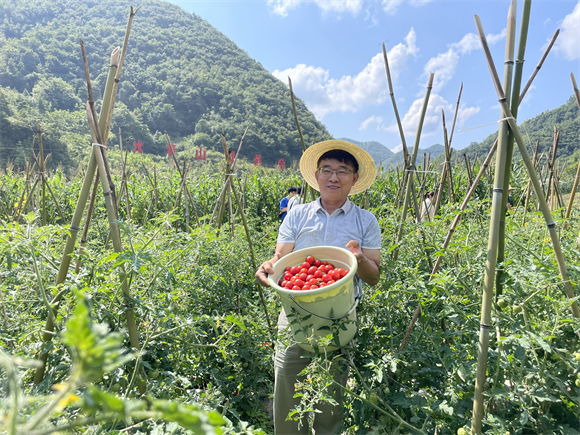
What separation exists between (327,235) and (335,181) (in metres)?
0.37

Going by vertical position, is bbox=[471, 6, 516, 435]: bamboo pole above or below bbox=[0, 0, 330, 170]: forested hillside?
below

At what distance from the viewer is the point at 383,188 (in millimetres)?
9375

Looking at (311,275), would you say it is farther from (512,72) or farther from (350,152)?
(512,72)

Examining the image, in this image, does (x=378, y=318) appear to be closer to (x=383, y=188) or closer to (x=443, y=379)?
(x=443, y=379)

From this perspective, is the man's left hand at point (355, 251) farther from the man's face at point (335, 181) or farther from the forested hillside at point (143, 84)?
the forested hillside at point (143, 84)

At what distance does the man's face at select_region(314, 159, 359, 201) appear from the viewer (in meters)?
2.07

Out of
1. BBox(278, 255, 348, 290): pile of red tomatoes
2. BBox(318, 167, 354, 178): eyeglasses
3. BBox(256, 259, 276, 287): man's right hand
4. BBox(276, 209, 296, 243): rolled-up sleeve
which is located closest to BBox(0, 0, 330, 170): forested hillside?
BBox(276, 209, 296, 243): rolled-up sleeve

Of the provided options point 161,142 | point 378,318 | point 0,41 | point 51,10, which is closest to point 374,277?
point 378,318

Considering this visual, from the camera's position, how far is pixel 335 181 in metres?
2.08

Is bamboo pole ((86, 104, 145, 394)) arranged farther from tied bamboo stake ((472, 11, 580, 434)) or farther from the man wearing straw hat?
tied bamboo stake ((472, 11, 580, 434))

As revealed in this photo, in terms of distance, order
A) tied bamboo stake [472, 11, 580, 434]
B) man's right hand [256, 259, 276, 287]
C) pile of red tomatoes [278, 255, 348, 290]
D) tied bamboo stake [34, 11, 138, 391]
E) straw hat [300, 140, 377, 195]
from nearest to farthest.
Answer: tied bamboo stake [472, 11, 580, 434] < tied bamboo stake [34, 11, 138, 391] < pile of red tomatoes [278, 255, 348, 290] < man's right hand [256, 259, 276, 287] < straw hat [300, 140, 377, 195]

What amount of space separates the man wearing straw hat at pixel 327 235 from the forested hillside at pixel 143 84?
110ft

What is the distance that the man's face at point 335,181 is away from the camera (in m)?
2.07

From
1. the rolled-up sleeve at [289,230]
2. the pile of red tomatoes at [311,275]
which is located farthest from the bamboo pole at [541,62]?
the rolled-up sleeve at [289,230]
